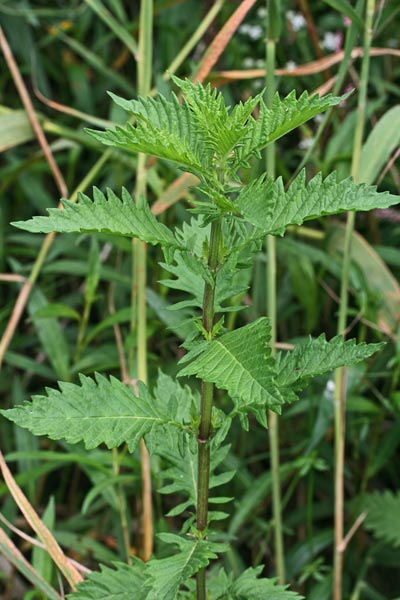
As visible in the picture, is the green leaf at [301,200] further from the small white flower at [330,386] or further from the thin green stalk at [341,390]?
the small white flower at [330,386]

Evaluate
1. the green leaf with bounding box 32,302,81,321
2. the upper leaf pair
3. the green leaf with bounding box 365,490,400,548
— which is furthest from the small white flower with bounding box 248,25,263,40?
the upper leaf pair

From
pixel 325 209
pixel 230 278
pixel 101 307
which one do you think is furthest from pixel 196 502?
pixel 101 307

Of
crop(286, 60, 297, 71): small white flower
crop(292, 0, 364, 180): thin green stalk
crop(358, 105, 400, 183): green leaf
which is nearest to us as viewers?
crop(292, 0, 364, 180): thin green stalk

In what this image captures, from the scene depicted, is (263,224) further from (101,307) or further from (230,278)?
(101,307)

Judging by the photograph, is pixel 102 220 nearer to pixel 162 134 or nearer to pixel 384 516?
pixel 162 134

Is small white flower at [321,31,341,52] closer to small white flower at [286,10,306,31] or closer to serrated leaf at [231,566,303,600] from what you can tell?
small white flower at [286,10,306,31]

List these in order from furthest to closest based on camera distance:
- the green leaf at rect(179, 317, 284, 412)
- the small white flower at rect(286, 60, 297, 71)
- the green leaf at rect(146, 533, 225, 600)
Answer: the small white flower at rect(286, 60, 297, 71)
the green leaf at rect(146, 533, 225, 600)
the green leaf at rect(179, 317, 284, 412)

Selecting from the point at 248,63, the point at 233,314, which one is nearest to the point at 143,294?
the point at 233,314
